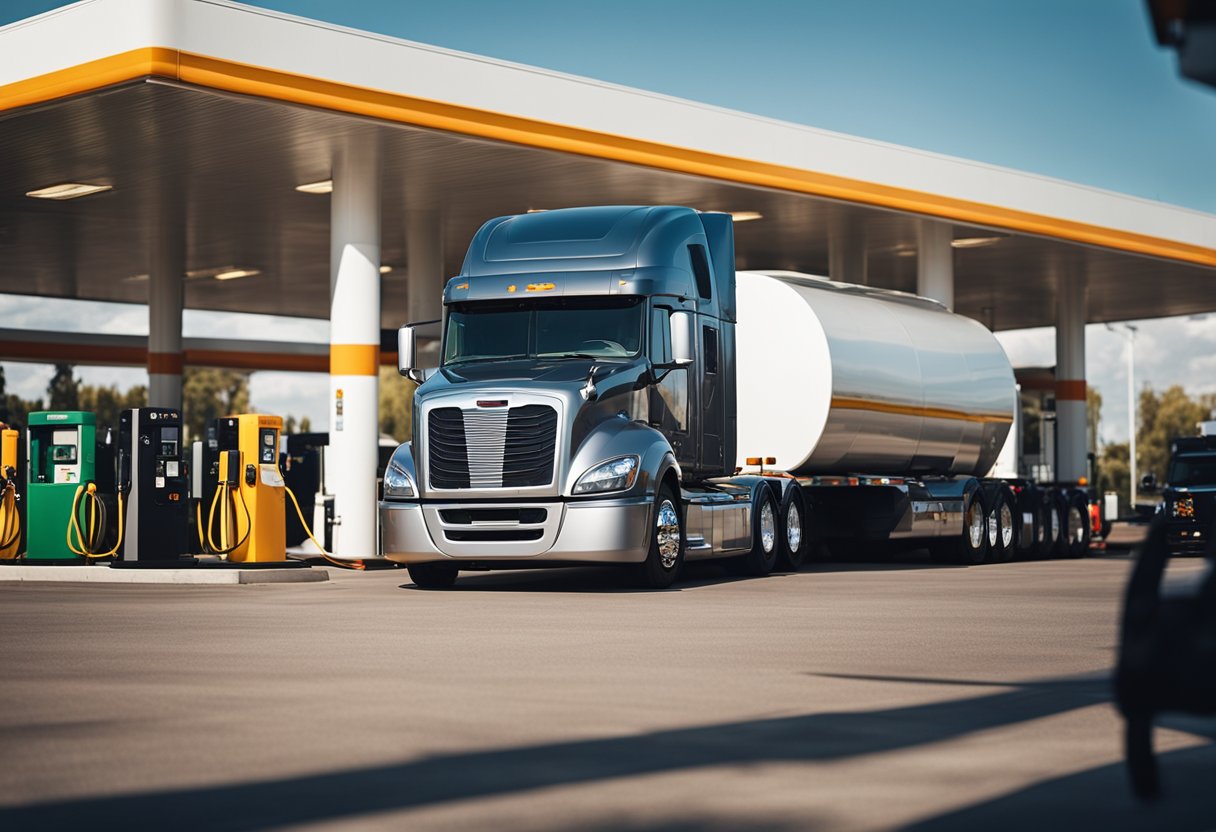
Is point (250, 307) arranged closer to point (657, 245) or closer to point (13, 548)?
point (13, 548)

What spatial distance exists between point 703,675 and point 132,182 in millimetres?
20092

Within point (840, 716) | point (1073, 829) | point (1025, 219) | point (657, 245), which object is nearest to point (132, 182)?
point (657, 245)

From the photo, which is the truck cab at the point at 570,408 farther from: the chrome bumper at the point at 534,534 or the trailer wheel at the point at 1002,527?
the trailer wheel at the point at 1002,527

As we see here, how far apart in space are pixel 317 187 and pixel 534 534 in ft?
38.9

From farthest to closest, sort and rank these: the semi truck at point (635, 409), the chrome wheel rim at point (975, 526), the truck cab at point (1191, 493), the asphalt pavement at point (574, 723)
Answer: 1. the truck cab at point (1191, 493)
2. the chrome wheel rim at point (975, 526)
3. the semi truck at point (635, 409)
4. the asphalt pavement at point (574, 723)

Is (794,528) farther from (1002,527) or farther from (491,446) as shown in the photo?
(1002,527)

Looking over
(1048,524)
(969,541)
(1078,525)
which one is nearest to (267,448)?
(969,541)

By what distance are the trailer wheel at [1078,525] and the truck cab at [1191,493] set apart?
4.63 ft

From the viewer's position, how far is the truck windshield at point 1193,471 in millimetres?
31188

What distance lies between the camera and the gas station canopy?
68.3 ft

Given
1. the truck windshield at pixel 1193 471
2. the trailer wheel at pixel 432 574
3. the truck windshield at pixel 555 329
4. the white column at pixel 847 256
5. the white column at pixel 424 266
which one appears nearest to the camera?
the truck windshield at pixel 555 329

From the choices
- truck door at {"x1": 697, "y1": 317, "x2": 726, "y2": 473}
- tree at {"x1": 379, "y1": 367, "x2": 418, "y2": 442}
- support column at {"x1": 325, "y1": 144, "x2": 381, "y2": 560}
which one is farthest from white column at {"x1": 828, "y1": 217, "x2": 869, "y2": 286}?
tree at {"x1": 379, "y1": 367, "x2": 418, "y2": 442}

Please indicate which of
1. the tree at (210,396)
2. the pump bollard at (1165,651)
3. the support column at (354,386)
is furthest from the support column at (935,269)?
the tree at (210,396)

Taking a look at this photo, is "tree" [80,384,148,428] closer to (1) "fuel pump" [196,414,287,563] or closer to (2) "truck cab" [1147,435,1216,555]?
(2) "truck cab" [1147,435,1216,555]
